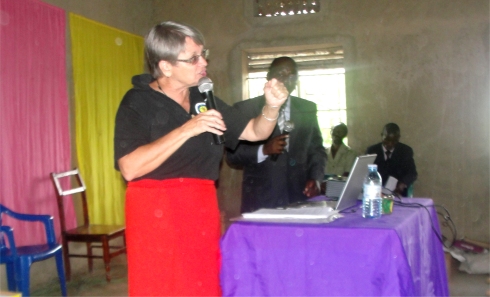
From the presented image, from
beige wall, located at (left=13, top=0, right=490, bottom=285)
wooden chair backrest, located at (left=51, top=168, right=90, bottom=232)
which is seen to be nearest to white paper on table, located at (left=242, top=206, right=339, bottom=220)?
wooden chair backrest, located at (left=51, top=168, right=90, bottom=232)

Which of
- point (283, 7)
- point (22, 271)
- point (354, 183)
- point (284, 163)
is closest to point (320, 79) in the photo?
point (283, 7)

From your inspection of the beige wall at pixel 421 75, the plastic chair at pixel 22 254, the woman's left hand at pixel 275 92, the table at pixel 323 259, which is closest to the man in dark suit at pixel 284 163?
the table at pixel 323 259

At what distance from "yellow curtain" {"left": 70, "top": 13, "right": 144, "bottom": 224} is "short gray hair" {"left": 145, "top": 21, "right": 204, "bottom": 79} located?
11.5 feet

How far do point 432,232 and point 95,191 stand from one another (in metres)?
3.52

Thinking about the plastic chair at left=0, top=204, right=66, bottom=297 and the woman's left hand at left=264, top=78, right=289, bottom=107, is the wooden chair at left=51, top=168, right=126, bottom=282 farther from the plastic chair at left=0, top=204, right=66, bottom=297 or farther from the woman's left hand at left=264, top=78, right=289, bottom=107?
the woman's left hand at left=264, top=78, right=289, bottom=107

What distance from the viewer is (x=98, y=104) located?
5309 mm

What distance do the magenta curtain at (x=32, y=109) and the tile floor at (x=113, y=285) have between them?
0.47m

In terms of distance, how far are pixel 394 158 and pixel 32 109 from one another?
3.34 m

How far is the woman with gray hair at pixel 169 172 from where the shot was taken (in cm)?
158

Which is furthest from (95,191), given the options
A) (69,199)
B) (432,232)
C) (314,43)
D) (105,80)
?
(432,232)

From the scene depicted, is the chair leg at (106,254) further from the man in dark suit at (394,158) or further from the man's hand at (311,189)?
the man in dark suit at (394,158)

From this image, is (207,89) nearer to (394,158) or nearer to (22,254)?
(22,254)

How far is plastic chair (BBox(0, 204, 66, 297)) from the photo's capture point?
3.67 meters

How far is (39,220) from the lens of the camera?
13.2 feet
